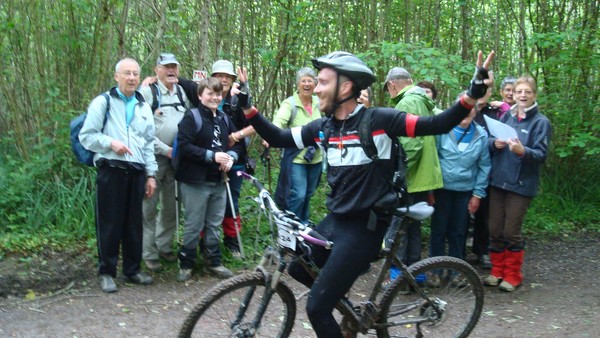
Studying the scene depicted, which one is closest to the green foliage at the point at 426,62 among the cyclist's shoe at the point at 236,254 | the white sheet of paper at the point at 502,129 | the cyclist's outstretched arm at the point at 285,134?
the white sheet of paper at the point at 502,129

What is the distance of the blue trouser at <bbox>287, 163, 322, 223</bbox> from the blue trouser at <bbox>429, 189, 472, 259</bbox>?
4.99ft

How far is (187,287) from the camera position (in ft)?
20.0

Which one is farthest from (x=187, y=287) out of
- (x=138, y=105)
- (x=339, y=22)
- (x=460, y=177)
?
Answer: (x=339, y=22)

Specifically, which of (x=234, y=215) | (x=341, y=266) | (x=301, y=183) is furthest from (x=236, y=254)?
(x=341, y=266)

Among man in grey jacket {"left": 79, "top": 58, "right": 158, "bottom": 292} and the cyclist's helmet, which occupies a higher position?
the cyclist's helmet

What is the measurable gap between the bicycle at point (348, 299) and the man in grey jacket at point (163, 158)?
246 centimetres

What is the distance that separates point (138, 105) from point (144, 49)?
4.65 m

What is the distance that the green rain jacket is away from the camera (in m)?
5.72

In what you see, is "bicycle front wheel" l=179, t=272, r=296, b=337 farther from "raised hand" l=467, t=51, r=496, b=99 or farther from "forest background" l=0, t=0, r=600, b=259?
"forest background" l=0, t=0, r=600, b=259

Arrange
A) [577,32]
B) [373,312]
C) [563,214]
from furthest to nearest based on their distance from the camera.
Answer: [563,214], [577,32], [373,312]

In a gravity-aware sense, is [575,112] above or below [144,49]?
below

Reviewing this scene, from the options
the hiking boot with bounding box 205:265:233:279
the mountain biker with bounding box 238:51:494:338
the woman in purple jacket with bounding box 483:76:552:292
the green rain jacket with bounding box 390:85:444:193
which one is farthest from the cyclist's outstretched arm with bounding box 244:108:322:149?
the woman in purple jacket with bounding box 483:76:552:292

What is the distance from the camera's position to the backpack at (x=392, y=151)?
372 centimetres

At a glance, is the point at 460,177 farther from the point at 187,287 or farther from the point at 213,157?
the point at 187,287
